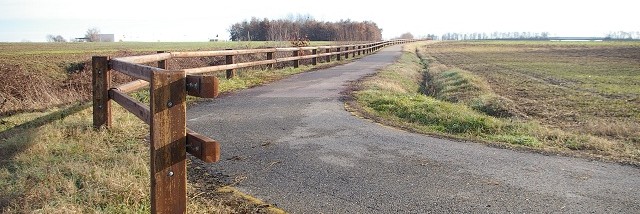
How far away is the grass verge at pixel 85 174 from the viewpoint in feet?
12.1

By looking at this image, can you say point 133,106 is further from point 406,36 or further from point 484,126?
point 406,36

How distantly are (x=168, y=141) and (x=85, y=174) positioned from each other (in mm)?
1773

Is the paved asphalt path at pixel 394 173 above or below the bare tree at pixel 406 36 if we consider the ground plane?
below

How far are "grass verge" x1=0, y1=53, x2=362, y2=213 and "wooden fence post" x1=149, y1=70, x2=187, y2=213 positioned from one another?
62cm

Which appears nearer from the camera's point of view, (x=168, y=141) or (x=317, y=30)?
(x=168, y=141)

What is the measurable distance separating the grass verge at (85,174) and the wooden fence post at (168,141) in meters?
0.62

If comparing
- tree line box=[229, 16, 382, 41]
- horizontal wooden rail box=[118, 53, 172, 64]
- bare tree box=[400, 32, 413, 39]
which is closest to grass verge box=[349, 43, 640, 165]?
horizontal wooden rail box=[118, 53, 172, 64]

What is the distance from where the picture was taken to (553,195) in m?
4.26

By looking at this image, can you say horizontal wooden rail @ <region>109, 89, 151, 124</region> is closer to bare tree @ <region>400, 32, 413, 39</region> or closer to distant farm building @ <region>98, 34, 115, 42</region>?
distant farm building @ <region>98, 34, 115, 42</region>

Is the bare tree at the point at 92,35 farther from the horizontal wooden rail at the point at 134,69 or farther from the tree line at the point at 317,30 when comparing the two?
the horizontal wooden rail at the point at 134,69

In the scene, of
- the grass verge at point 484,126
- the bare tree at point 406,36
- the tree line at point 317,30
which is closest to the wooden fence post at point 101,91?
the grass verge at point 484,126

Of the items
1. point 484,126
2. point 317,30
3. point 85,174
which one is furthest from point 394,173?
point 317,30

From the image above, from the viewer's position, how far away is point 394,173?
4.84 m

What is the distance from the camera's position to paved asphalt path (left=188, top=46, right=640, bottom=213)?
4051 millimetres
